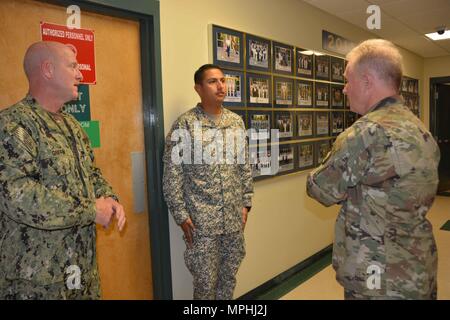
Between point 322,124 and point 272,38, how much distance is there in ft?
3.75

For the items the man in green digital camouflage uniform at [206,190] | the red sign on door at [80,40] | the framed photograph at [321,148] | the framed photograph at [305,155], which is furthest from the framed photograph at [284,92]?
the red sign on door at [80,40]

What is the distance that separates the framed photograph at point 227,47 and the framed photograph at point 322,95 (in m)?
1.27

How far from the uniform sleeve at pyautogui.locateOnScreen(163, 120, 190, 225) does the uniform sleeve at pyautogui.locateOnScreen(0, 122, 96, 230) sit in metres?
0.77

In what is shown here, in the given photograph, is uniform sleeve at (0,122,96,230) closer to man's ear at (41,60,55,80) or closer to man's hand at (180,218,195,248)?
man's ear at (41,60,55,80)

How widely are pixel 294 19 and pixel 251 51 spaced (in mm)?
831

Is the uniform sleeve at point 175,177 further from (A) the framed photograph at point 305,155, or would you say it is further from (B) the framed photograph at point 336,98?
(B) the framed photograph at point 336,98

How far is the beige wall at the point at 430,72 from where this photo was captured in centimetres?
655

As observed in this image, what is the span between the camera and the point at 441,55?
652 cm

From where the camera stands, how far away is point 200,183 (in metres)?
2.14

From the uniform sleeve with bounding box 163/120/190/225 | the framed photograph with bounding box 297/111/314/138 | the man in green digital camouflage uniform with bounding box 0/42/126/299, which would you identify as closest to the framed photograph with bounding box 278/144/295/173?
the framed photograph with bounding box 297/111/314/138

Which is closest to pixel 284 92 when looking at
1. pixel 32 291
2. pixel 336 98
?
pixel 336 98

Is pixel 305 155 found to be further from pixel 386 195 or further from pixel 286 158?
pixel 386 195

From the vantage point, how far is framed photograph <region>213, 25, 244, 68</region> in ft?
8.09
